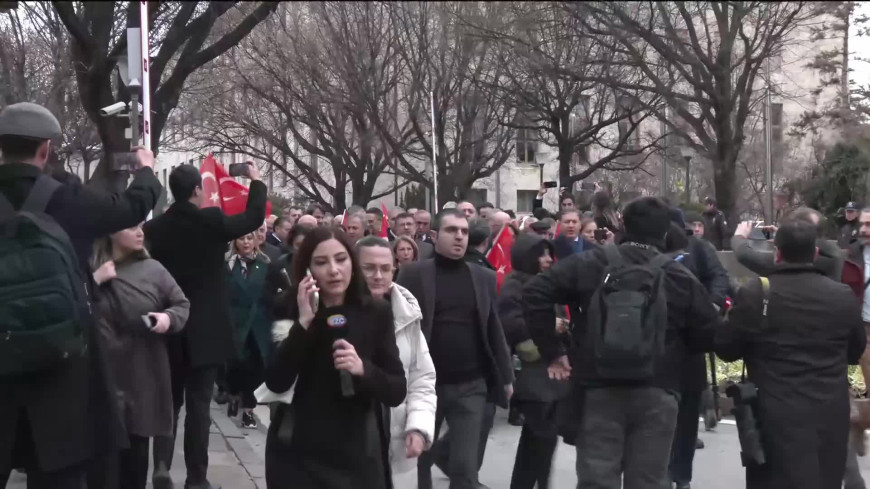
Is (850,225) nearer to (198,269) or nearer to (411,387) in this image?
(198,269)

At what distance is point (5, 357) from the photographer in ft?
13.6

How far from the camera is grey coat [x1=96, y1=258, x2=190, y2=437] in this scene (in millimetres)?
6480

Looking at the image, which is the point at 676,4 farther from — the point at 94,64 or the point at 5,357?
the point at 94,64

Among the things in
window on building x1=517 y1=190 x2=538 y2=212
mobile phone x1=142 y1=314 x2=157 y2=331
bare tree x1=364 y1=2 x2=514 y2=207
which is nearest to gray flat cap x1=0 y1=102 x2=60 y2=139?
mobile phone x1=142 y1=314 x2=157 y2=331

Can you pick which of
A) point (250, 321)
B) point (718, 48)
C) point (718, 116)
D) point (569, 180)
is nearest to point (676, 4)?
point (718, 48)

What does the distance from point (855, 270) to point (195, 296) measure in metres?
5.46

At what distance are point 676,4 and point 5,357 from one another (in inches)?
97.0

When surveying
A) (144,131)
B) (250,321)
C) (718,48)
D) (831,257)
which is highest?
(718,48)

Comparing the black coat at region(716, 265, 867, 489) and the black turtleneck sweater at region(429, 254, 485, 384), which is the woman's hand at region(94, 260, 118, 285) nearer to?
the black turtleneck sweater at region(429, 254, 485, 384)

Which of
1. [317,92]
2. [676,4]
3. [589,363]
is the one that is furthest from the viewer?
[317,92]

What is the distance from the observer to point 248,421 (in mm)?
10781

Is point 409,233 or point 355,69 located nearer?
point 409,233

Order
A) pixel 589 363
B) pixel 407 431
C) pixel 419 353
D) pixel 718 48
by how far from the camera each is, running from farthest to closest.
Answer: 1. pixel 718 48
2. pixel 589 363
3. pixel 419 353
4. pixel 407 431

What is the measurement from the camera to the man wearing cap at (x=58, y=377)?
4.36 meters
